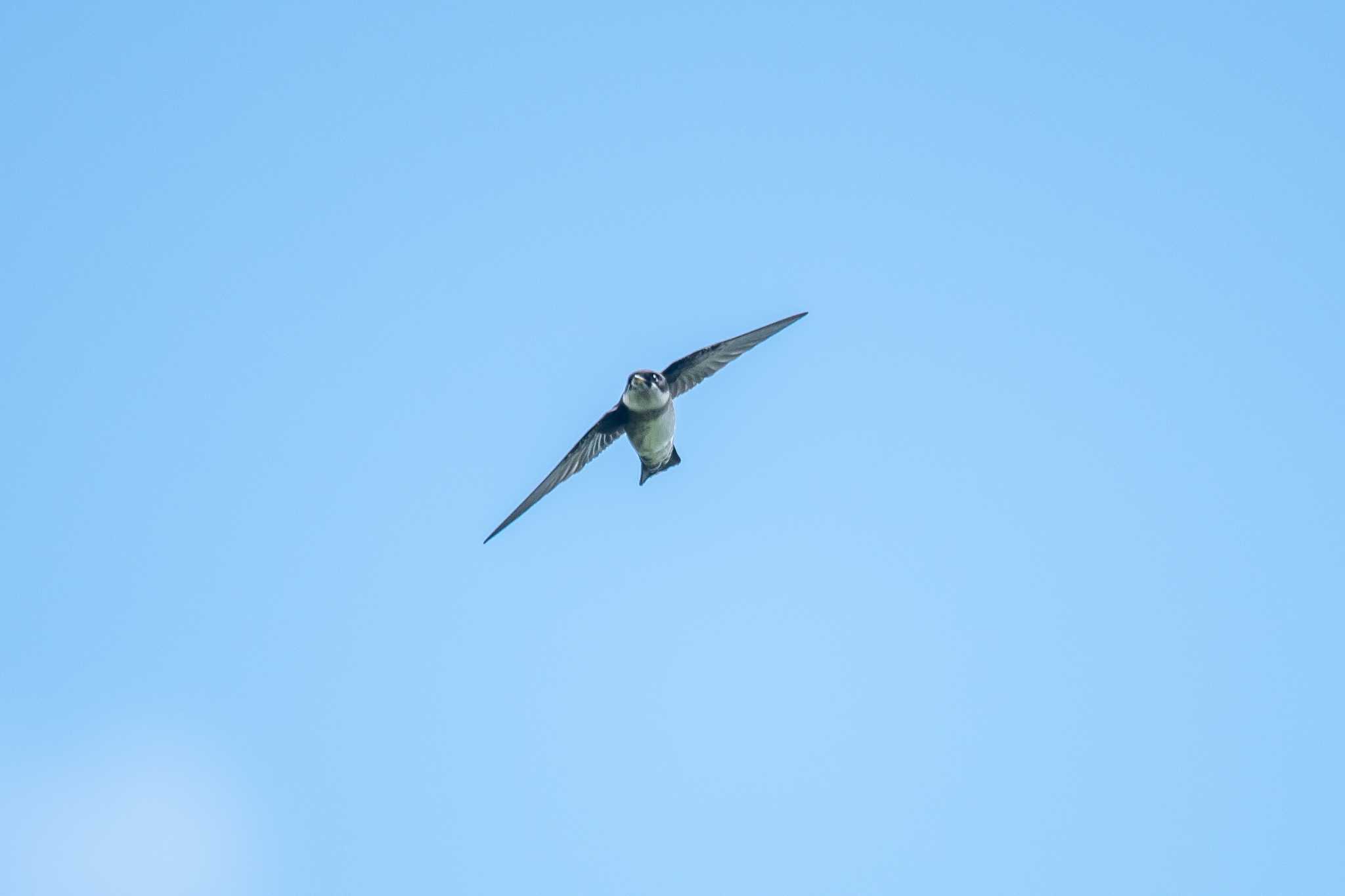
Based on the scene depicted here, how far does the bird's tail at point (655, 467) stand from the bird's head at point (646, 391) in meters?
1.38

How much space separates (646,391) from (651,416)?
50cm

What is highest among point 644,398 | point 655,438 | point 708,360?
point 708,360

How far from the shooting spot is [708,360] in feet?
78.0

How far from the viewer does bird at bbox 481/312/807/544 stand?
74.9ft

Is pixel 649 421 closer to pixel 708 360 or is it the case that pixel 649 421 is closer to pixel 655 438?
pixel 655 438

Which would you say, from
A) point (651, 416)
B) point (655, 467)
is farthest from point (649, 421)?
point (655, 467)

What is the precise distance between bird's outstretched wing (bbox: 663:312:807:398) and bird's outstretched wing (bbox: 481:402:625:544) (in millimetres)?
909

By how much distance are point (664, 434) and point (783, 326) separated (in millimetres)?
2272

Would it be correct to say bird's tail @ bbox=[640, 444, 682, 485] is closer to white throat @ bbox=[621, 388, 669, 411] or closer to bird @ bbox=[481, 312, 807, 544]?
bird @ bbox=[481, 312, 807, 544]

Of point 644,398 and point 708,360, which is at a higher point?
point 708,360

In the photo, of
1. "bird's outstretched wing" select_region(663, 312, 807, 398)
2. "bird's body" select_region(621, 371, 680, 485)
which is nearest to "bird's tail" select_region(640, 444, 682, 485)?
"bird's body" select_region(621, 371, 680, 485)

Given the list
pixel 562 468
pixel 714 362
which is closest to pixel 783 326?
pixel 714 362

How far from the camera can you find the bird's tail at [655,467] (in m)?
24.2

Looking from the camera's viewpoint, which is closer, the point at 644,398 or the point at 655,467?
the point at 644,398
